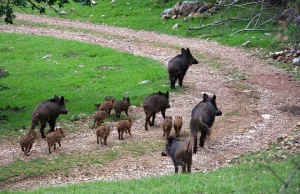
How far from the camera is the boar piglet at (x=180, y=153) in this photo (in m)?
12.6

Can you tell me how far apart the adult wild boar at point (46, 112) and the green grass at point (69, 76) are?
1.42 m

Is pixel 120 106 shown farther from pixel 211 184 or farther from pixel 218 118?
pixel 211 184

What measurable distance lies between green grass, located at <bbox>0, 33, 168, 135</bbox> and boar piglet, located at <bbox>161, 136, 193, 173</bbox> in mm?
6880

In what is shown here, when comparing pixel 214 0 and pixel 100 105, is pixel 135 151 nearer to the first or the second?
pixel 100 105

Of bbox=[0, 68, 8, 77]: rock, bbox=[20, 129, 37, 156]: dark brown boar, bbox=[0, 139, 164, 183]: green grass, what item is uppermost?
bbox=[20, 129, 37, 156]: dark brown boar

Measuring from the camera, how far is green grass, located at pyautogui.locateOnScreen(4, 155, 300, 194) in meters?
10.3

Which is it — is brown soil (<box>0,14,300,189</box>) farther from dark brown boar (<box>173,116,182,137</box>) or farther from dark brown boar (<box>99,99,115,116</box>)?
dark brown boar (<box>99,99,115,116</box>)

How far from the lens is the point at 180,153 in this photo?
12.6 meters

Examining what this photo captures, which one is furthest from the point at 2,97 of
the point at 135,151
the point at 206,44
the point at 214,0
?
the point at 214,0

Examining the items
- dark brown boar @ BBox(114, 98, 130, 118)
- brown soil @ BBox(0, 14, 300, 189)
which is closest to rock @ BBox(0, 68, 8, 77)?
brown soil @ BBox(0, 14, 300, 189)

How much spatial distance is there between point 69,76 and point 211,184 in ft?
51.9

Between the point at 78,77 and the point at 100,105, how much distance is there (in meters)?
6.48

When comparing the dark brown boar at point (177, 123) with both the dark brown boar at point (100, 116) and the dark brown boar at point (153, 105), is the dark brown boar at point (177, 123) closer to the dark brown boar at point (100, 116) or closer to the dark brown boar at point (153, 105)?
the dark brown boar at point (153, 105)

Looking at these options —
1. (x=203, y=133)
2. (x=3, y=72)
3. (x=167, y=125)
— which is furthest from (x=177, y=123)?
(x=3, y=72)
